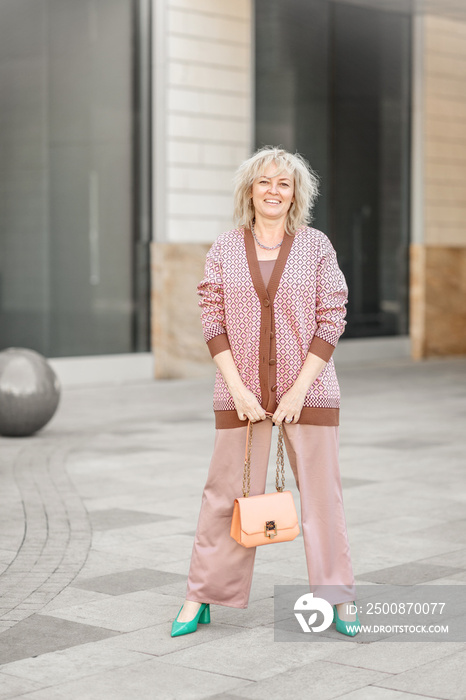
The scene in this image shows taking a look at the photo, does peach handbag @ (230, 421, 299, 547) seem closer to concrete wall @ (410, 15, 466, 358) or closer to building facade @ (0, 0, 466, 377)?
building facade @ (0, 0, 466, 377)

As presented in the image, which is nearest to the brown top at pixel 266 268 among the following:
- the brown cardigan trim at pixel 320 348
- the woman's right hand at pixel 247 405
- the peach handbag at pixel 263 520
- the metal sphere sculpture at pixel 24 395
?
the brown cardigan trim at pixel 320 348

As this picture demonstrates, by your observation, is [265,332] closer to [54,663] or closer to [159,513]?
[54,663]

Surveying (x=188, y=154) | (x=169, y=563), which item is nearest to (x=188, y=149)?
(x=188, y=154)

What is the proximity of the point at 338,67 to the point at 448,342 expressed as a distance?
507 centimetres

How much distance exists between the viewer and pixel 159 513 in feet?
24.3

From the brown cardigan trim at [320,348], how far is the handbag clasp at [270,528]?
67 cm

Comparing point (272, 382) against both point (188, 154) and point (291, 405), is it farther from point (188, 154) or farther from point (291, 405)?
point (188, 154)

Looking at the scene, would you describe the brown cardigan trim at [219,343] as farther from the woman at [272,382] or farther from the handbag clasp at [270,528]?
the handbag clasp at [270,528]

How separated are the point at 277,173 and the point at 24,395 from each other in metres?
6.22

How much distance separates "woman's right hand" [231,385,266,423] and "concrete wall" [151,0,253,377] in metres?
11.6

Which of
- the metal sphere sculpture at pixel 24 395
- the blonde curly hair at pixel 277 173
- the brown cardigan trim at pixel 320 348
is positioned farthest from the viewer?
the metal sphere sculpture at pixel 24 395

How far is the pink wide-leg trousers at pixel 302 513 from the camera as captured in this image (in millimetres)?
4762

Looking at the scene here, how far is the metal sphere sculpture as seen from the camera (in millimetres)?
10586

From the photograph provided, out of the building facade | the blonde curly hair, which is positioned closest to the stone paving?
the blonde curly hair
